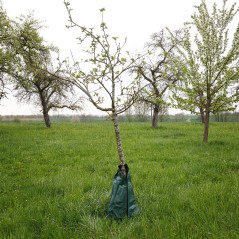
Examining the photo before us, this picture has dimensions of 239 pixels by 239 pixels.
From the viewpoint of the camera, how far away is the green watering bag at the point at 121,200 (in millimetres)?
2723

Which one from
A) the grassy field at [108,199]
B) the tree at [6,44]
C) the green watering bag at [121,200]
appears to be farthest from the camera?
the tree at [6,44]

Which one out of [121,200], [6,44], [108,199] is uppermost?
[6,44]

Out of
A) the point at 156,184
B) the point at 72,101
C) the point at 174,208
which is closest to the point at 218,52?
the point at 156,184

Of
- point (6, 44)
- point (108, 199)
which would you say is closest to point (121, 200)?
point (108, 199)

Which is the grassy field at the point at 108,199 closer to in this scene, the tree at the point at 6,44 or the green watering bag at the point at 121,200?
the green watering bag at the point at 121,200

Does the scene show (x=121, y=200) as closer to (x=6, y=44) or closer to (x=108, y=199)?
(x=108, y=199)

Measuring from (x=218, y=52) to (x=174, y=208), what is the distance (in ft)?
25.8

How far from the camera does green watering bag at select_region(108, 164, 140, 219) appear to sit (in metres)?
2.72

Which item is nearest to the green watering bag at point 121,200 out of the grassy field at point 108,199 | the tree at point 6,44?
the grassy field at point 108,199

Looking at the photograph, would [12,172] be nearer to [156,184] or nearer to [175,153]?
[156,184]

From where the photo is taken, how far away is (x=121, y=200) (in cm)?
272

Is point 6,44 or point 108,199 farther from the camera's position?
point 6,44

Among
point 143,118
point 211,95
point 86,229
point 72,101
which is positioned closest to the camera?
point 86,229

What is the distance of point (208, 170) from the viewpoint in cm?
487
